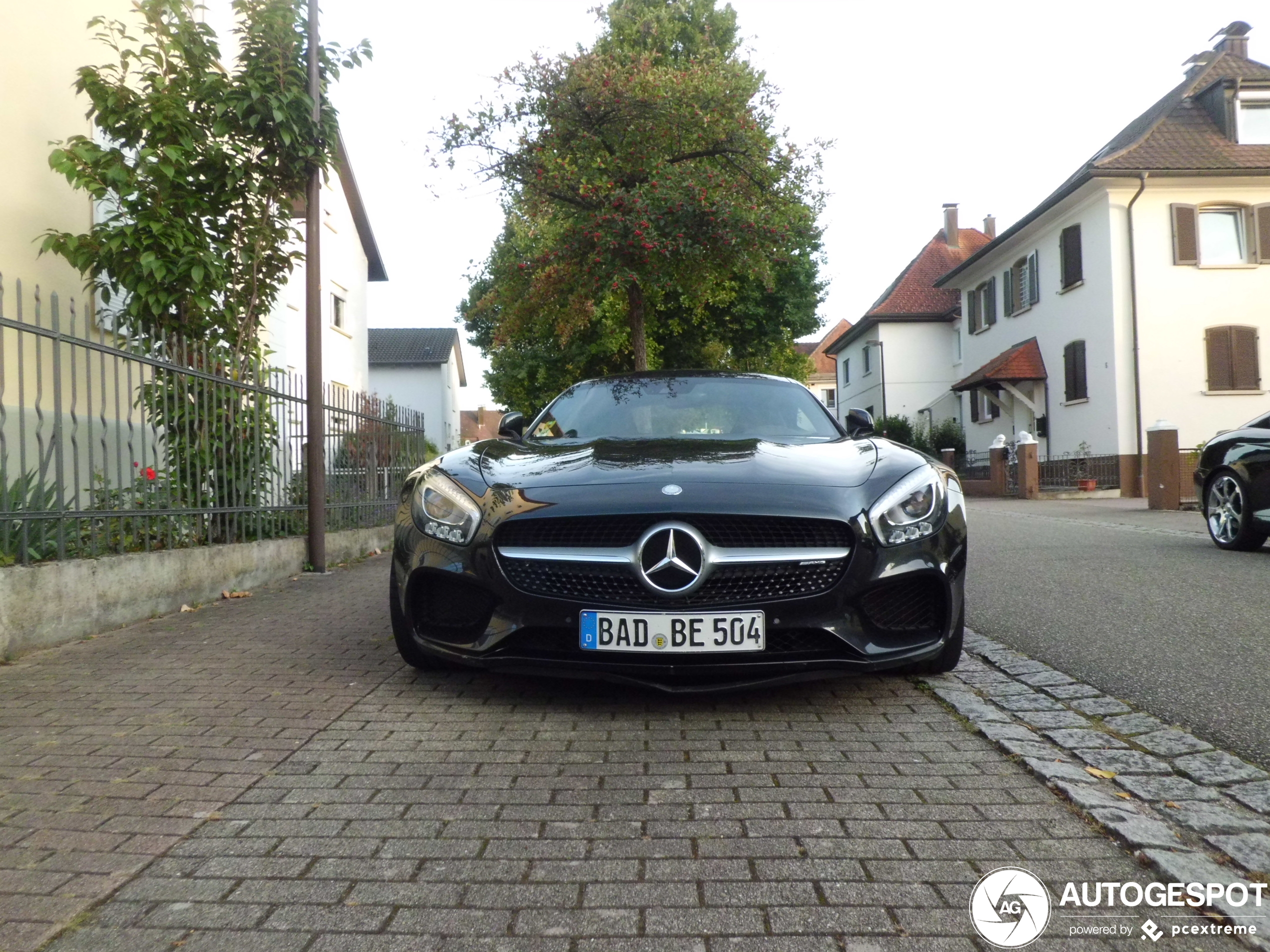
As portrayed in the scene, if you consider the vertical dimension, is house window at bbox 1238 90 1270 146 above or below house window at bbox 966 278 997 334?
above

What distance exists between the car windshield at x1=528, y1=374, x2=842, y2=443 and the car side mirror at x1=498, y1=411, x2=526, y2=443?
0.09 meters

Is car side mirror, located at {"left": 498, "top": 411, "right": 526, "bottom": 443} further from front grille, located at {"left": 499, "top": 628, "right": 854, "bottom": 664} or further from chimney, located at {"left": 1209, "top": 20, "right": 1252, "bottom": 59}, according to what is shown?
chimney, located at {"left": 1209, "top": 20, "right": 1252, "bottom": 59}

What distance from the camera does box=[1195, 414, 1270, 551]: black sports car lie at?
859 cm

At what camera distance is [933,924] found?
213cm

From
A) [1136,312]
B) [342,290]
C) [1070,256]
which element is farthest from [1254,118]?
[342,290]

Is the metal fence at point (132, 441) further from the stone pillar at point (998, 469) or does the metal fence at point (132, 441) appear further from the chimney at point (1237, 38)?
the chimney at point (1237, 38)

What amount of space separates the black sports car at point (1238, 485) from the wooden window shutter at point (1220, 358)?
15.4 m

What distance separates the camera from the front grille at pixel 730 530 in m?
3.71

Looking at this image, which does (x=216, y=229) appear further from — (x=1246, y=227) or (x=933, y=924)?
(x=1246, y=227)

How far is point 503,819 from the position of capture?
277cm

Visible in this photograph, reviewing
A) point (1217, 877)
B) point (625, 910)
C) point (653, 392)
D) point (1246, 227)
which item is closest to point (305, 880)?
point (625, 910)

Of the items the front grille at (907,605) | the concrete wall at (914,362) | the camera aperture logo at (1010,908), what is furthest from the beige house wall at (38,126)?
the concrete wall at (914,362)

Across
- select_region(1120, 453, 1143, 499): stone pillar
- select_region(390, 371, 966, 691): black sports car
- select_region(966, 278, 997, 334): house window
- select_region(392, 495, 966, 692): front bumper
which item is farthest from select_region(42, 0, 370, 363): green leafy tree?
select_region(966, 278, 997, 334): house window

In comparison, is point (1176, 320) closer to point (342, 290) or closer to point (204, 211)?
point (342, 290)
